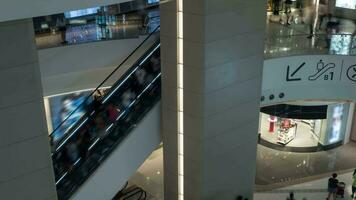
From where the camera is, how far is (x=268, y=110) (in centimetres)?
1681

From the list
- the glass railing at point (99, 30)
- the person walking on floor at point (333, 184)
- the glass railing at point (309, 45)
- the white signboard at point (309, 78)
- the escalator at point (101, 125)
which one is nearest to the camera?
the escalator at point (101, 125)

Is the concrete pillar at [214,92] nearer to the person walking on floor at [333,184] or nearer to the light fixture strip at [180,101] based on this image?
the light fixture strip at [180,101]

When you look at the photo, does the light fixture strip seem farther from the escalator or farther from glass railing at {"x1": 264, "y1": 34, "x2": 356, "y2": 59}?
glass railing at {"x1": 264, "y1": 34, "x2": 356, "y2": 59}

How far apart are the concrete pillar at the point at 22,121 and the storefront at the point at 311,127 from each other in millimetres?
11607

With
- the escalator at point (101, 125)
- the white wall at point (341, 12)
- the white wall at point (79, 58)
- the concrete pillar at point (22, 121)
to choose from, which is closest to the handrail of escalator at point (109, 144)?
the escalator at point (101, 125)

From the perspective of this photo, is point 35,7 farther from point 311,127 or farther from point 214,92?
point 311,127

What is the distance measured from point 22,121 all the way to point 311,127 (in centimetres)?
1402

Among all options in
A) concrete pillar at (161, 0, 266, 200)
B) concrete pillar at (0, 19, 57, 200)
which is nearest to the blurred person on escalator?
concrete pillar at (161, 0, 266, 200)

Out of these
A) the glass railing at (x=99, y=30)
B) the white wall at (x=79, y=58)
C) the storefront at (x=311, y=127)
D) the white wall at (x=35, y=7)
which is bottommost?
the storefront at (x=311, y=127)

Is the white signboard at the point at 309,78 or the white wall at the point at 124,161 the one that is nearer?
the white wall at the point at 124,161

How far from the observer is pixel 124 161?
25.8ft

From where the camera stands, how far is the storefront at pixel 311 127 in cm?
1652

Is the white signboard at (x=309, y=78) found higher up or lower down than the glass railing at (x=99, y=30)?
lower down

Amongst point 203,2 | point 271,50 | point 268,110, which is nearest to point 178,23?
point 203,2
